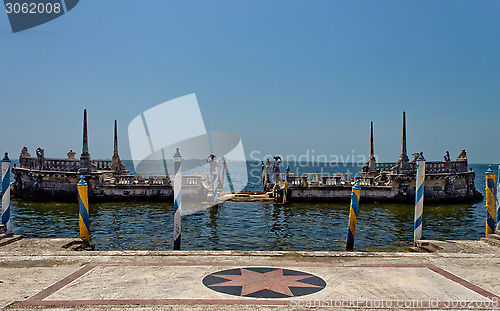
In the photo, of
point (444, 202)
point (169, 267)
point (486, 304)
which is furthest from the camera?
point (444, 202)

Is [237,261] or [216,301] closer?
[216,301]

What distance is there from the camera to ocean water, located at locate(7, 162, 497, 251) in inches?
665

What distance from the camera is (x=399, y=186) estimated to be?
3222cm

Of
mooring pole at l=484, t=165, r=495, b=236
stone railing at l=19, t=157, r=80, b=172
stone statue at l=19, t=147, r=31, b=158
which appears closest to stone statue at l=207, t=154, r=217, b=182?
stone railing at l=19, t=157, r=80, b=172

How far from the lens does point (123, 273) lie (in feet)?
25.9

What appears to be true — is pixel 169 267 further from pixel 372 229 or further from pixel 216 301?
pixel 372 229

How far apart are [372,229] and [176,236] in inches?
481

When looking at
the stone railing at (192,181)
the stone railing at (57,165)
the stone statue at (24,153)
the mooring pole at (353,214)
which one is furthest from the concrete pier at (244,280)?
the stone statue at (24,153)

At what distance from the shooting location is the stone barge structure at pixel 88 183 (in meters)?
32.5

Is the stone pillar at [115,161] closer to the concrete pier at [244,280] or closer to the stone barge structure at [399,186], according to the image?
the stone barge structure at [399,186]

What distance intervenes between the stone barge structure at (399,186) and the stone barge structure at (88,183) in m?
9.52

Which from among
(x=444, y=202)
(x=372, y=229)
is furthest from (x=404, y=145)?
(x=372, y=229)

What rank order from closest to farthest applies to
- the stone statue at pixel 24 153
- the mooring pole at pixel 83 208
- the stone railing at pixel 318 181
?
the mooring pole at pixel 83 208, the stone railing at pixel 318 181, the stone statue at pixel 24 153

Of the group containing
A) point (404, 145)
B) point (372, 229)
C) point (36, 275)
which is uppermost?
point (404, 145)
